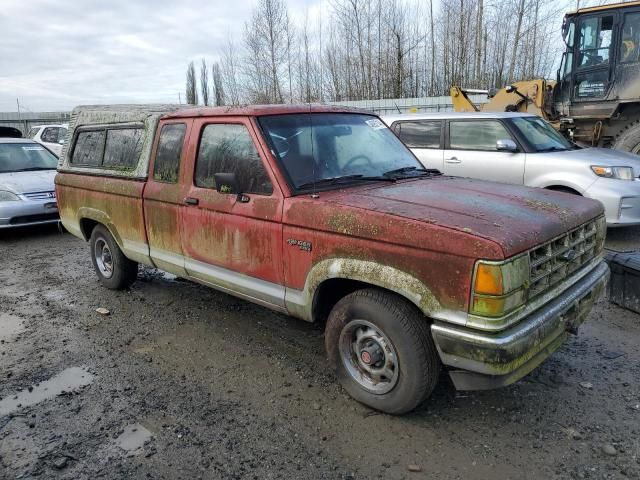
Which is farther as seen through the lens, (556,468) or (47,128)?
(47,128)

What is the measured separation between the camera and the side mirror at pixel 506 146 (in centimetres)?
699

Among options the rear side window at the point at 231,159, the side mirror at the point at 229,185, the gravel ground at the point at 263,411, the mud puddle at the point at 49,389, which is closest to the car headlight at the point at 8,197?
the gravel ground at the point at 263,411

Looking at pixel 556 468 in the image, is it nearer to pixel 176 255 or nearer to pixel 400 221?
pixel 400 221

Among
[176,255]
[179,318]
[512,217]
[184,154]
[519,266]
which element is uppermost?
[184,154]

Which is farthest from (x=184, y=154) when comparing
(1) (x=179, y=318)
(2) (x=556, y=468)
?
(2) (x=556, y=468)

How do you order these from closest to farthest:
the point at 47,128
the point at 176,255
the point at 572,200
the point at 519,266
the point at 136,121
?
1. the point at 519,266
2. the point at 572,200
3. the point at 176,255
4. the point at 136,121
5. the point at 47,128

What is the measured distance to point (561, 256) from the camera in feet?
9.87

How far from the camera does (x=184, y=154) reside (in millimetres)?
4266

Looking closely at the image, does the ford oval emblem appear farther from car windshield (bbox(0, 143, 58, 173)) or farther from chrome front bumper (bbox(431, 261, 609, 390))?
car windshield (bbox(0, 143, 58, 173))

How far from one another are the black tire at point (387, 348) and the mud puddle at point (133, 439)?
49.8 inches

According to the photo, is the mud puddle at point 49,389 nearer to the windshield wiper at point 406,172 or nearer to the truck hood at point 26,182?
the windshield wiper at point 406,172

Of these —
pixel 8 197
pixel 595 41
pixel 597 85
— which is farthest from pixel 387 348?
pixel 595 41

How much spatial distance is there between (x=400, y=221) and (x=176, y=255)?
2.37 meters

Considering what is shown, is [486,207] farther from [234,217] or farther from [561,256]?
[234,217]
